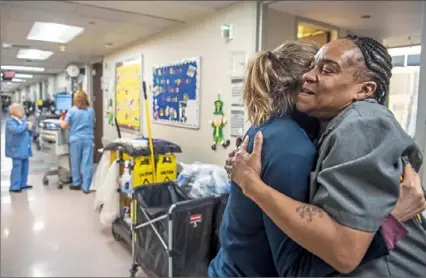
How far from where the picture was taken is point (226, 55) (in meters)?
3.67

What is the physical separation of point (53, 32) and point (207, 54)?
273 centimetres

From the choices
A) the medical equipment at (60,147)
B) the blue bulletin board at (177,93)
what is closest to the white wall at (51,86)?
the medical equipment at (60,147)

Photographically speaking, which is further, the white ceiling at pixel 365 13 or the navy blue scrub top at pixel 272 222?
the white ceiling at pixel 365 13

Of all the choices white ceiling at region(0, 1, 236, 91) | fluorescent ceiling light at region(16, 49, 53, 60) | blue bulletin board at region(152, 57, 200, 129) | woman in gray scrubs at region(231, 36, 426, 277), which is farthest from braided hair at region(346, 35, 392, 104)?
fluorescent ceiling light at region(16, 49, 53, 60)

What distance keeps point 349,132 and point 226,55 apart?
2989 mm

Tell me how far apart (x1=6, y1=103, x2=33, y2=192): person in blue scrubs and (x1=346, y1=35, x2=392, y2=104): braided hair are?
→ 522cm

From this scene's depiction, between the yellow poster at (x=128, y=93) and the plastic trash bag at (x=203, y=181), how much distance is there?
2.79m

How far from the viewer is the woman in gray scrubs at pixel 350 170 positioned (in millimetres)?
768

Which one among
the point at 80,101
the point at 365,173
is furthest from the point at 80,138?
the point at 365,173

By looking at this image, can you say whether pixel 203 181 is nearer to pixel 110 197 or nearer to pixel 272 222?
pixel 110 197

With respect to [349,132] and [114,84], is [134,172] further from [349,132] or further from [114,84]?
[114,84]

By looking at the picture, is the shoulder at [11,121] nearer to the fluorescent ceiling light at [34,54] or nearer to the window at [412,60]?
the fluorescent ceiling light at [34,54]

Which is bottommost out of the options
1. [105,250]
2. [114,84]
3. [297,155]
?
[105,250]

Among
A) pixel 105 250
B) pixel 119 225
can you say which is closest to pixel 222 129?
pixel 119 225
